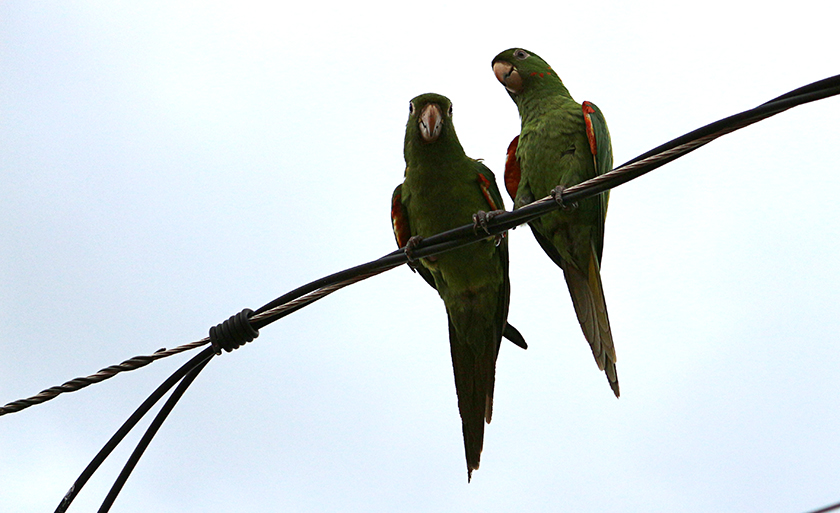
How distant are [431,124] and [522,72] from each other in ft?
3.97

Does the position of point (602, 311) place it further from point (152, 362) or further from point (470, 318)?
point (152, 362)

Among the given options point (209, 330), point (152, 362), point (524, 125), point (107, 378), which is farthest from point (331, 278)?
point (524, 125)

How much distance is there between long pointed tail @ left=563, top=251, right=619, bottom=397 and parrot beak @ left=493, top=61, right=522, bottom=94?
4.62 feet

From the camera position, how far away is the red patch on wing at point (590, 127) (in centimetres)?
448

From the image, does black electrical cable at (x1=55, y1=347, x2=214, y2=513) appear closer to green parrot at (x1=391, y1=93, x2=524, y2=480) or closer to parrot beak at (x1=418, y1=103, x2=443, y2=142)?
green parrot at (x1=391, y1=93, x2=524, y2=480)

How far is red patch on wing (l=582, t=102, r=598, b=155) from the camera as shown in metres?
4.48

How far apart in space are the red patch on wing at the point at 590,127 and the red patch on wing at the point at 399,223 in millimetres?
1288

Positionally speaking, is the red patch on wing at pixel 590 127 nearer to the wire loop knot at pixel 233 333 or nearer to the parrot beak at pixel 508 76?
the parrot beak at pixel 508 76

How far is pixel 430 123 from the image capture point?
4.31m

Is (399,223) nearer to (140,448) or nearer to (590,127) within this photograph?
(590,127)

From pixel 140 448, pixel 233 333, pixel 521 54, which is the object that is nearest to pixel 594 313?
pixel 521 54

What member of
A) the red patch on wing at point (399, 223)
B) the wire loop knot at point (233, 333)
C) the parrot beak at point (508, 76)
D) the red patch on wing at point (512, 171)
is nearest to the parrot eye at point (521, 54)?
the parrot beak at point (508, 76)

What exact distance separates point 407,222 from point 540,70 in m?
1.58

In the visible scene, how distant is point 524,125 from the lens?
199 inches
